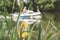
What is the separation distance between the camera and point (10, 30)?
4.58 feet

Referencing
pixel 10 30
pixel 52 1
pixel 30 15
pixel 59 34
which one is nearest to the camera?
pixel 10 30

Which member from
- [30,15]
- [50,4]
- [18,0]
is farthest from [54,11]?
[18,0]

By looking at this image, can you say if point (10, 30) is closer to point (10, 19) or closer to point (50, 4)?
point (10, 19)

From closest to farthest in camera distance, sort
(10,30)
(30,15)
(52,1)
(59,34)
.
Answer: (10,30) < (59,34) < (30,15) < (52,1)

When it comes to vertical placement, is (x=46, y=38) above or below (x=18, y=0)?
below

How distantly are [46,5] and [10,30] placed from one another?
2814cm

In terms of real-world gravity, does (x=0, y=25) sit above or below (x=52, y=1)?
above

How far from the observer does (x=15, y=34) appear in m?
1.43

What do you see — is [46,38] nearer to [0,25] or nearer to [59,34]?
[59,34]

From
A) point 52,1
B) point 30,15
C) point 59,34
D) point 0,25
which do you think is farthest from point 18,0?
point 52,1

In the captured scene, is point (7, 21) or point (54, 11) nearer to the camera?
point (7, 21)

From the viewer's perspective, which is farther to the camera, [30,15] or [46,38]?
[30,15]

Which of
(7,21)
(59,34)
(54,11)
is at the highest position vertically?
(7,21)

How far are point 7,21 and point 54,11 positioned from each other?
2888cm
